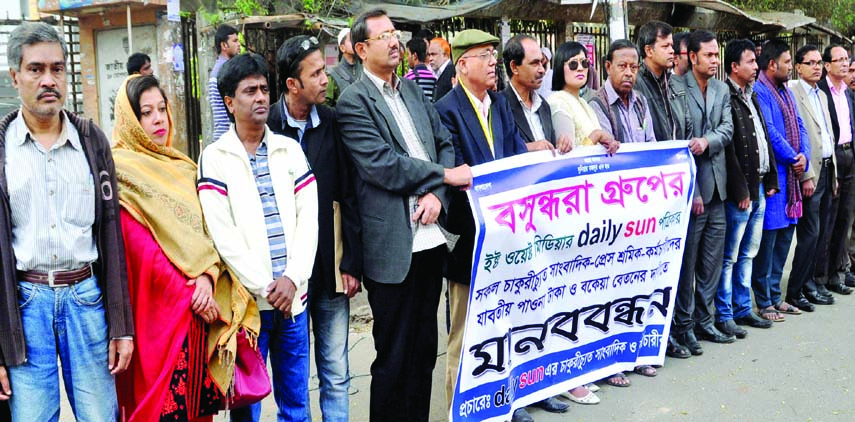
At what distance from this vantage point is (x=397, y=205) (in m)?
3.88

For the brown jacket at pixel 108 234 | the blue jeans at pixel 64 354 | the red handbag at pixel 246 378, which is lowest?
the red handbag at pixel 246 378

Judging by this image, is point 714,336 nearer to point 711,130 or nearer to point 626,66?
point 711,130

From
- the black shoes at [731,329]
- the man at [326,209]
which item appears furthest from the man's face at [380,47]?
the black shoes at [731,329]

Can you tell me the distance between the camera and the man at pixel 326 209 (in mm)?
3787

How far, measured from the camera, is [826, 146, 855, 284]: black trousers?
7.09 meters

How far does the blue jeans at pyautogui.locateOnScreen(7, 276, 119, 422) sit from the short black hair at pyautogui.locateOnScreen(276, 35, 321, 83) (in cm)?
128

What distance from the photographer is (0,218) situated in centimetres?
280

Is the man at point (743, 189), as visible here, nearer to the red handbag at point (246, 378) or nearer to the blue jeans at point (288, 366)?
the blue jeans at point (288, 366)

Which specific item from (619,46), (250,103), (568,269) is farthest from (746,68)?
(250,103)

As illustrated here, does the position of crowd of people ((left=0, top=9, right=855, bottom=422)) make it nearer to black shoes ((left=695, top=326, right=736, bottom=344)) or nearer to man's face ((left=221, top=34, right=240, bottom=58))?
black shoes ((left=695, top=326, right=736, bottom=344))

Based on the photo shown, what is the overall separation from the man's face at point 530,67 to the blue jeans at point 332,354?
1.65 metres

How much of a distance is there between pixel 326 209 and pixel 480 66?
1173 millimetres

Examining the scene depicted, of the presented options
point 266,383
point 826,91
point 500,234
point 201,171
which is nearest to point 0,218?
point 201,171

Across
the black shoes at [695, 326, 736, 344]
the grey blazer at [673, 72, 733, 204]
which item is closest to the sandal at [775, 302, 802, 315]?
the black shoes at [695, 326, 736, 344]
